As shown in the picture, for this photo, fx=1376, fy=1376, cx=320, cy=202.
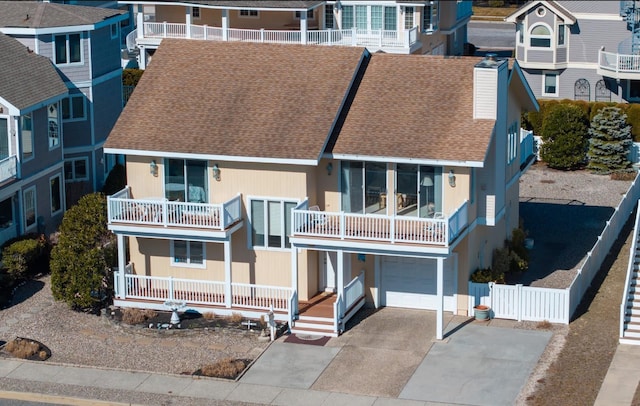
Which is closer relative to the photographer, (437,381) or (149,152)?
(437,381)

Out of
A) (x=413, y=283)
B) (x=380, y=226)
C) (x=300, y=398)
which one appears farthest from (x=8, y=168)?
(x=300, y=398)

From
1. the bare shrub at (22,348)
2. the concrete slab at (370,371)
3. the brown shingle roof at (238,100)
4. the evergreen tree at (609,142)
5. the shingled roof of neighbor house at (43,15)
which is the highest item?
the shingled roof of neighbor house at (43,15)

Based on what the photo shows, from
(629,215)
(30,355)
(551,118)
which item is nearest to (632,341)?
(629,215)

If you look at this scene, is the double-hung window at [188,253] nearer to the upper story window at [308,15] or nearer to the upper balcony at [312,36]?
the upper balcony at [312,36]

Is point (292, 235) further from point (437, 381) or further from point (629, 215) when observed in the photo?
point (629, 215)

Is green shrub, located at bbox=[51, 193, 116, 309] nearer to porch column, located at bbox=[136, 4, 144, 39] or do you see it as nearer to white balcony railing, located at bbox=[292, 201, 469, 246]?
white balcony railing, located at bbox=[292, 201, 469, 246]

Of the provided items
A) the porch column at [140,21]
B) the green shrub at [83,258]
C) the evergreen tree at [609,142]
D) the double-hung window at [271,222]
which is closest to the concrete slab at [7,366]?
the green shrub at [83,258]

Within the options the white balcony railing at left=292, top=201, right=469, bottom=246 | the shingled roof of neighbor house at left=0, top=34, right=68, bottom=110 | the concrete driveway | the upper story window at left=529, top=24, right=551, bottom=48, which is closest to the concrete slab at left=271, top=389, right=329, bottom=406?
the concrete driveway
